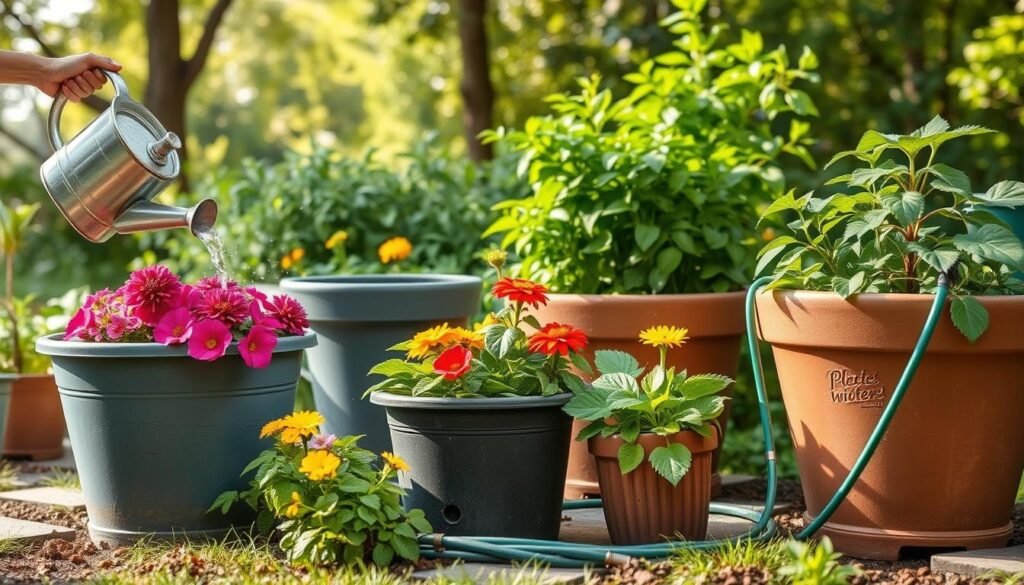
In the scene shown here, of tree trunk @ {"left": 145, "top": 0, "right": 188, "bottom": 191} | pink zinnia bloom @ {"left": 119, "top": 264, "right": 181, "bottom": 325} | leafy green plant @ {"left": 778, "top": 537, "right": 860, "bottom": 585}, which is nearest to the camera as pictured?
leafy green plant @ {"left": 778, "top": 537, "right": 860, "bottom": 585}

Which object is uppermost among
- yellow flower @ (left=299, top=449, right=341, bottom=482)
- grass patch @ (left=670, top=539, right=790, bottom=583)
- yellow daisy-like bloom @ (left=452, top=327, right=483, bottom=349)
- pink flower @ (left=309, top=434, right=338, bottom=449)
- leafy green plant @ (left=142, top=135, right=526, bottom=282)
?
leafy green plant @ (left=142, top=135, right=526, bottom=282)

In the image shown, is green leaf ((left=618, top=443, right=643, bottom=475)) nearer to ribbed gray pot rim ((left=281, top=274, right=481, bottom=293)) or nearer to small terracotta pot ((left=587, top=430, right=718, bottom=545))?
small terracotta pot ((left=587, top=430, right=718, bottom=545))

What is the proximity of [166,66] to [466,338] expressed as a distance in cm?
506

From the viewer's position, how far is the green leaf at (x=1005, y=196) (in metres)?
2.39

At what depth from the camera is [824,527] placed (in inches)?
101

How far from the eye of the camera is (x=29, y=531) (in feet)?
8.81

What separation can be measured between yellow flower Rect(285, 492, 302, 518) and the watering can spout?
28.8 inches

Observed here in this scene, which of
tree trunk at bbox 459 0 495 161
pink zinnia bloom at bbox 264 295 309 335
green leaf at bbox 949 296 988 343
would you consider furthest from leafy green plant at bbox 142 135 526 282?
tree trunk at bbox 459 0 495 161

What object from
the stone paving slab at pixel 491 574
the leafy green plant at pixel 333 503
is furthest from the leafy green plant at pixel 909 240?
the leafy green plant at pixel 333 503

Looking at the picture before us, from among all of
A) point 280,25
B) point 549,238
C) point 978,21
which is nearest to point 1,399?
point 549,238

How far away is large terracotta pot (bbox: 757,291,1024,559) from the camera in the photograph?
93.7 inches

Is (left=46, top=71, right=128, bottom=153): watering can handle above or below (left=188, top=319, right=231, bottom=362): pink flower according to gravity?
above

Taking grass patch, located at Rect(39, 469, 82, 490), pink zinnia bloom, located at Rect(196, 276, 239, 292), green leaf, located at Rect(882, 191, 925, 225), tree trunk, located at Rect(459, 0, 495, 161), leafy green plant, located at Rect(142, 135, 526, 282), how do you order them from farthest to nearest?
tree trunk, located at Rect(459, 0, 495, 161) → leafy green plant, located at Rect(142, 135, 526, 282) → grass patch, located at Rect(39, 469, 82, 490) → pink zinnia bloom, located at Rect(196, 276, 239, 292) → green leaf, located at Rect(882, 191, 925, 225)

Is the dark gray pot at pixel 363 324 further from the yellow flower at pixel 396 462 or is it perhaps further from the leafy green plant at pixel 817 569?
the leafy green plant at pixel 817 569
